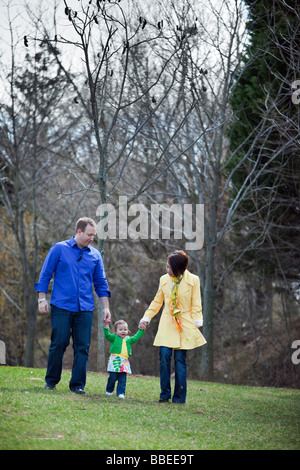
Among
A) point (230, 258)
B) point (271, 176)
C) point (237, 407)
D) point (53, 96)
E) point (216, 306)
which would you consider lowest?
point (237, 407)

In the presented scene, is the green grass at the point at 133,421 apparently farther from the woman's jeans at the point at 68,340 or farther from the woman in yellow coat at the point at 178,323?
the woman in yellow coat at the point at 178,323

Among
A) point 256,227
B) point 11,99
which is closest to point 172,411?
point 256,227

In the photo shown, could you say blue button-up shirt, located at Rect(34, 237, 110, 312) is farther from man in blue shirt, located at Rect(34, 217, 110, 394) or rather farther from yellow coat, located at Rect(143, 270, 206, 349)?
yellow coat, located at Rect(143, 270, 206, 349)

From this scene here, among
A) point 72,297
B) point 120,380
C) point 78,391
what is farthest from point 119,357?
point 72,297

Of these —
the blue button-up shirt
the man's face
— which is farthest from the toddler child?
the man's face

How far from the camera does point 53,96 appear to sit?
16281 mm

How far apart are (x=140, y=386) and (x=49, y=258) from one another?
8.60ft

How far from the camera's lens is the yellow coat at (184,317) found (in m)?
6.79

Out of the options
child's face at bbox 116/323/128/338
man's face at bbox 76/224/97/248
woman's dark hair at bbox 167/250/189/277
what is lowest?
child's face at bbox 116/323/128/338

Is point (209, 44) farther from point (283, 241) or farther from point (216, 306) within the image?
point (216, 306)

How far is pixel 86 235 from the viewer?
6672 mm

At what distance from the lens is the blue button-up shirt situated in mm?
6629

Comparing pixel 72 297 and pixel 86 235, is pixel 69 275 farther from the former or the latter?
pixel 86 235

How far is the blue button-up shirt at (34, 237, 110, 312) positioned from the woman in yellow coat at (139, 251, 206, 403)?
2.52ft
